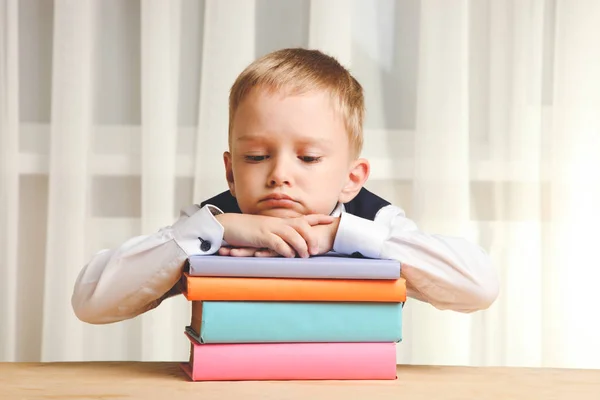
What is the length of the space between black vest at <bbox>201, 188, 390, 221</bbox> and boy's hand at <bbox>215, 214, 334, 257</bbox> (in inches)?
6.7

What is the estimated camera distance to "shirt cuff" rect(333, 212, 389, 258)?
987mm

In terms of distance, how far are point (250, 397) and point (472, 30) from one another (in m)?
1.31

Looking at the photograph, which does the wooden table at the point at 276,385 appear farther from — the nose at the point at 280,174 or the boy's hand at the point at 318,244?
the nose at the point at 280,174

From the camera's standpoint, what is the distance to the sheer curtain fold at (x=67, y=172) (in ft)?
5.96

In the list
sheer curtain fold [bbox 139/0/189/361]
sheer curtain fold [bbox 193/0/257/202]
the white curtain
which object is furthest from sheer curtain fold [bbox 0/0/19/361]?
sheer curtain fold [bbox 193/0/257/202]

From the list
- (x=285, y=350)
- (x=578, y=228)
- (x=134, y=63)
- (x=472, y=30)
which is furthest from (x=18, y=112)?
(x=578, y=228)

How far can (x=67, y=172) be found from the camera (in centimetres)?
182

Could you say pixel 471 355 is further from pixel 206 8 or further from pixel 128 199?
pixel 206 8

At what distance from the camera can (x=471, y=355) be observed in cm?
189

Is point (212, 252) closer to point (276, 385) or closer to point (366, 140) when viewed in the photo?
point (276, 385)

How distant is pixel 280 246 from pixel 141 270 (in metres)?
0.18

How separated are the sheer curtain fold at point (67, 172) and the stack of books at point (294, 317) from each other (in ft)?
3.15

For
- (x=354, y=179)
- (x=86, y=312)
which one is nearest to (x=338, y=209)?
(x=354, y=179)

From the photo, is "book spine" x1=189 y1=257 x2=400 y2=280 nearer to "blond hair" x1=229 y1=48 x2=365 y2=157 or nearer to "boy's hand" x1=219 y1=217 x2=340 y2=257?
"boy's hand" x1=219 y1=217 x2=340 y2=257
